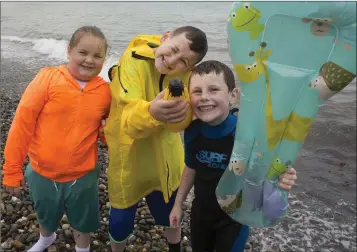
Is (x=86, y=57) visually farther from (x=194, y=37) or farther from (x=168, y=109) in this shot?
(x=168, y=109)

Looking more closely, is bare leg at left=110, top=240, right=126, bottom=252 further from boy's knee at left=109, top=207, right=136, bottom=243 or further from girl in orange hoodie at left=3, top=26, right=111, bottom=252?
girl in orange hoodie at left=3, top=26, right=111, bottom=252

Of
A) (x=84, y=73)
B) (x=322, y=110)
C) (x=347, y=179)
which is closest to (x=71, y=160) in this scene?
(x=84, y=73)

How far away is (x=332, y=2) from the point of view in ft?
6.59

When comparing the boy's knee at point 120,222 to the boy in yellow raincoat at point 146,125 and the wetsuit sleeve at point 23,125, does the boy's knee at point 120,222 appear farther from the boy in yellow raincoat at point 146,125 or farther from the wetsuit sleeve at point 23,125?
the wetsuit sleeve at point 23,125

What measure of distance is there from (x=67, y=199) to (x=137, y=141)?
785mm

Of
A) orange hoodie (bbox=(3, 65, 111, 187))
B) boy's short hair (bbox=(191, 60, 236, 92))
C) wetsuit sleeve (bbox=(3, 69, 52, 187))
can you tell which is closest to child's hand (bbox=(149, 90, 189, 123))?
boy's short hair (bbox=(191, 60, 236, 92))

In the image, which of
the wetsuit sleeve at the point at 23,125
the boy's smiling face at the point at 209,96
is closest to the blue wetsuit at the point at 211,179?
the boy's smiling face at the point at 209,96

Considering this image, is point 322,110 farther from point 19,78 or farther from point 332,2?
point 19,78

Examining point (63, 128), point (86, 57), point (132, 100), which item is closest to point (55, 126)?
point (63, 128)

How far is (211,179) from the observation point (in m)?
2.92

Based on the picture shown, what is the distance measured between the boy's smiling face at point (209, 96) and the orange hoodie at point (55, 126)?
35.4 inches

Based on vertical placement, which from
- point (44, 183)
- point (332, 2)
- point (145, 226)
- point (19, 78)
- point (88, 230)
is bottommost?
point (19, 78)

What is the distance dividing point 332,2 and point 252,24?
1.49 ft

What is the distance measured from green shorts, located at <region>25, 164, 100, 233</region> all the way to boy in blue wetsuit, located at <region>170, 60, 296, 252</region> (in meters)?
0.74
